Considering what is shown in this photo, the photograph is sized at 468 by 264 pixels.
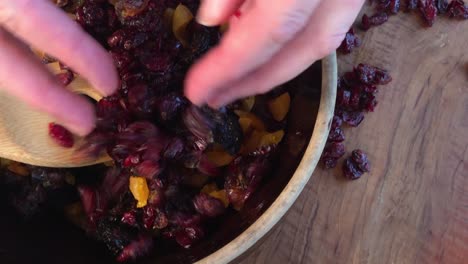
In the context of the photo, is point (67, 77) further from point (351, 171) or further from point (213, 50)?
point (351, 171)

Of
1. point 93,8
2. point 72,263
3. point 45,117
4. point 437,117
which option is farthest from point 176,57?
point 437,117

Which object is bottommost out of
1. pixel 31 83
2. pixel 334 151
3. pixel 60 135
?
pixel 334 151

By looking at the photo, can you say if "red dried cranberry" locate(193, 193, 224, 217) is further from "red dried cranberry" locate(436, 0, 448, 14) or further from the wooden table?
"red dried cranberry" locate(436, 0, 448, 14)

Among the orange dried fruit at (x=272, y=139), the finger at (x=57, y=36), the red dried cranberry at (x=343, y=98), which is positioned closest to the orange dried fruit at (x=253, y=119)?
the orange dried fruit at (x=272, y=139)

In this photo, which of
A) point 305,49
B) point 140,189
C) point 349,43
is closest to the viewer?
point 305,49

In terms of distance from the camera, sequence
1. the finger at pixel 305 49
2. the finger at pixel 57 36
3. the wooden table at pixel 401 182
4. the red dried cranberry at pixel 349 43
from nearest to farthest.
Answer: the finger at pixel 57 36, the finger at pixel 305 49, the wooden table at pixel 401 182, the red dried cranberry at pixel 349 43

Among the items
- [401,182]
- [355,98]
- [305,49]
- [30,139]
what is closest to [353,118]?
[355,98]

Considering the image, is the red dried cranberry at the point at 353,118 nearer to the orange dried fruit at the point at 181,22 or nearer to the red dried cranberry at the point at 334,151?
the red dried cranberry at the point at 334,151

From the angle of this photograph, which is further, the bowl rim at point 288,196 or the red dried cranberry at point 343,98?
the red dried cranberry at point 343,98
